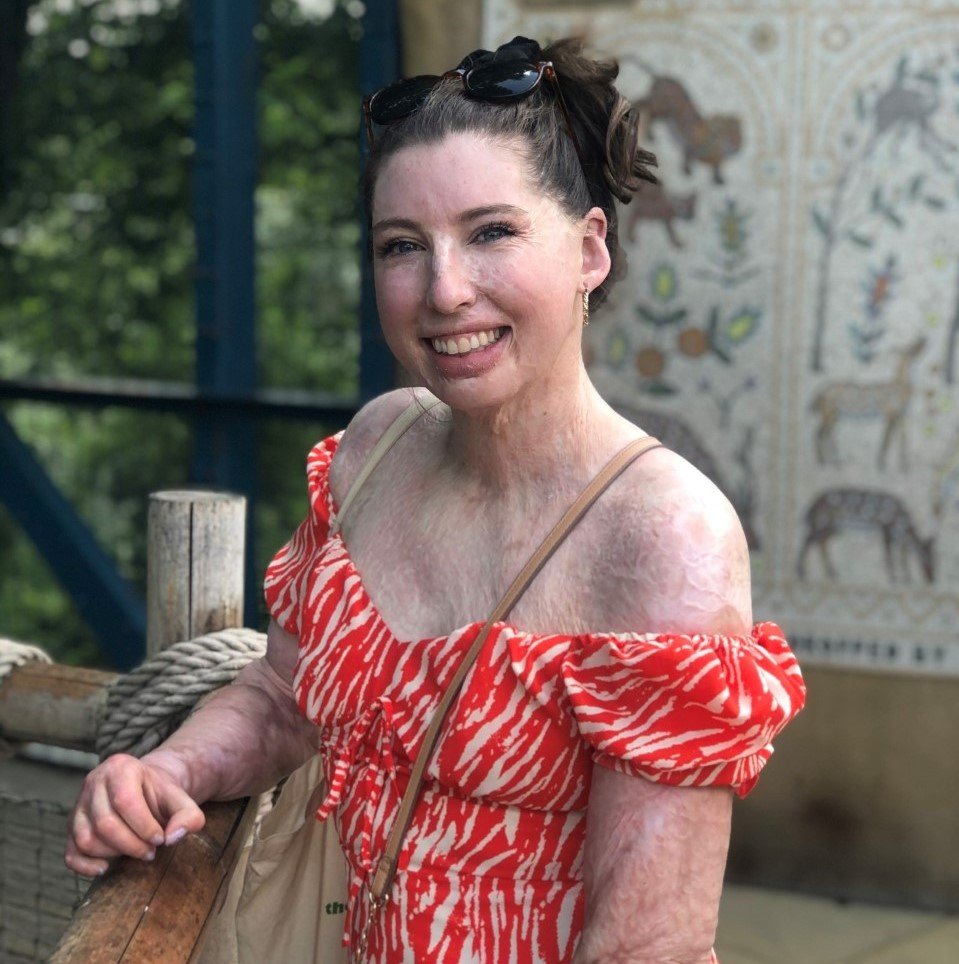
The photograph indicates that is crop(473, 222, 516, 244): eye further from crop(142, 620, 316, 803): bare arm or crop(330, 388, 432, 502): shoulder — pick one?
crop(142, 620, 316, 803): bare arm

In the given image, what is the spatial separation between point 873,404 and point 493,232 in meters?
2.41

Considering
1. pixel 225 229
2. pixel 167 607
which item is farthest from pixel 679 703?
pixel 225 229

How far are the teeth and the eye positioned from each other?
9 centimetres

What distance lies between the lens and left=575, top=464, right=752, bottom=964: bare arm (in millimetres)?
1209

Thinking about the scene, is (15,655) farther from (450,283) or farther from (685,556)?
(685,556)

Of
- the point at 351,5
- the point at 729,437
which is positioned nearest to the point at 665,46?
the point at 729,437

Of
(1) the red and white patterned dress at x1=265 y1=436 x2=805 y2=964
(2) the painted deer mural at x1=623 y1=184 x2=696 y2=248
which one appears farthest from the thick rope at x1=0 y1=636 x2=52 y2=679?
(2) the painted deer mural at x1=623 y1=184 x2=696 y2=248

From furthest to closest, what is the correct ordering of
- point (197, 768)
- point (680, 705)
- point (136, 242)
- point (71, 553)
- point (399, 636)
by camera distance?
1. point (136, 242)
2. point (71, 553)
3. point (197, 768)
4. point (399, 636)
5. point (680, 705)

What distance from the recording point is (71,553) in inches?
175

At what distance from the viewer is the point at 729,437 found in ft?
11.7

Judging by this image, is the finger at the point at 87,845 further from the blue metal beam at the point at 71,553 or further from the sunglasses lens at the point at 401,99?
the blue metal beam at the point at 71,553

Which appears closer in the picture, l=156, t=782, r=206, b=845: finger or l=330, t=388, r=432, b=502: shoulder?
l=156, t=782, r=206, b=845: finger

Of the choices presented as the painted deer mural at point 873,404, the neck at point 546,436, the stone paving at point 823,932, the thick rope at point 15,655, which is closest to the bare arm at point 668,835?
the neck at point 546,436

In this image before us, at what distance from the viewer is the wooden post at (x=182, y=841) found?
130 centimetres
